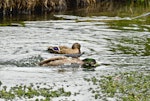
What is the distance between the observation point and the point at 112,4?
43188 mm

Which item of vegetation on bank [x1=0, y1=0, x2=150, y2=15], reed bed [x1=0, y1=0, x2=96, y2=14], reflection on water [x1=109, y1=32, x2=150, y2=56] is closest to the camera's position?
reflection on water [x1=109, y1=32, x2=150, y2=56]

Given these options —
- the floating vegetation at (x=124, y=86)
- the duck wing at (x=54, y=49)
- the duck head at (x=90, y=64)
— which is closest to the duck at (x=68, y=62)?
the duck head at (x=90, y=64)

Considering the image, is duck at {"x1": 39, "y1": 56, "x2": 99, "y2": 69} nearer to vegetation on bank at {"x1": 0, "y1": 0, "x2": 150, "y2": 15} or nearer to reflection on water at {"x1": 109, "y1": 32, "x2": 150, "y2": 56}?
reflection on water at {"x1": 109, "y1": 32, "x2": 150, "y2": 56}

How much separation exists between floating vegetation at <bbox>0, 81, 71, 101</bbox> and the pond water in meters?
0.30

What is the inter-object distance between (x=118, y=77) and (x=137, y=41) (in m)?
8.05

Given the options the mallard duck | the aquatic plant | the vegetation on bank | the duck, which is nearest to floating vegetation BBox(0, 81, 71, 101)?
the aquatic plant

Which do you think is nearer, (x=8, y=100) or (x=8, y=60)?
(x=8, y=100)

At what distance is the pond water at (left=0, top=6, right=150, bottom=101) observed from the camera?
15.8m

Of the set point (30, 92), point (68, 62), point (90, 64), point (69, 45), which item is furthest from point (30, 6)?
point (30, 92)

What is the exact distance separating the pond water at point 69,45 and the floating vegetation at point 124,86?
1.23ft

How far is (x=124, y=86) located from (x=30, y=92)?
2671 millimetres

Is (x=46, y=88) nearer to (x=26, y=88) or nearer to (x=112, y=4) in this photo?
(x=26, y=88)

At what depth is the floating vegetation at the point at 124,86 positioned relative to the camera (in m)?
13.6

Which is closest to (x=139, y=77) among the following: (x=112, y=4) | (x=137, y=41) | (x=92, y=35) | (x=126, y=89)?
(x=126, y=89)
